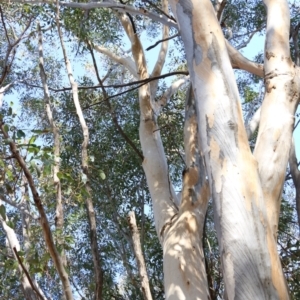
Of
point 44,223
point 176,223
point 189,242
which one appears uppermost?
point 176,223

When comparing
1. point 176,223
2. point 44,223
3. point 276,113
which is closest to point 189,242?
point 176,223

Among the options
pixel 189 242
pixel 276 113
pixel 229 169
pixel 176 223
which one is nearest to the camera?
pixel 229 169

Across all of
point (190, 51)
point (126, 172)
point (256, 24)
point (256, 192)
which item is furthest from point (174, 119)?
point (256, 192)

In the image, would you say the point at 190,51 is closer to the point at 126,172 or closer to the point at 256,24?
the point at 126,172

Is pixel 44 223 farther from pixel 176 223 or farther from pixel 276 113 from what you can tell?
pixel 176 223

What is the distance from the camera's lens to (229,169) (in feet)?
4.56

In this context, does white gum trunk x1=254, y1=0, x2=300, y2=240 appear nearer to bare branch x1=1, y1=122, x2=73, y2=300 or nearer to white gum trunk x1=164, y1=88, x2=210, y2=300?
bare branch x1=1, y1=122, x2=73, y2=300

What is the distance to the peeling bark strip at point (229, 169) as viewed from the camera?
1234 mm

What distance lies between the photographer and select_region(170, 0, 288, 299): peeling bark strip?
4.05 feet

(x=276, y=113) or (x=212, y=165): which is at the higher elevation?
(x=276, y=113)

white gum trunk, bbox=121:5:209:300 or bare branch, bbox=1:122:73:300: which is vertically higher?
white gum trunk, bbox=121:5:209:300

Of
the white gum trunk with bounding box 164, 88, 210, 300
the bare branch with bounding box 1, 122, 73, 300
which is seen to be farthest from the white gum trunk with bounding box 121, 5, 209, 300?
the bare branch with bounding box 1, 122, 73, 300

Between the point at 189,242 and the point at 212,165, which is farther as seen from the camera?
the point at 189,242

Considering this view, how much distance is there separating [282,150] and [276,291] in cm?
46
